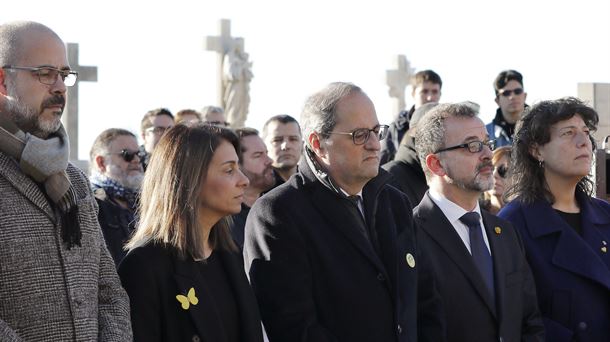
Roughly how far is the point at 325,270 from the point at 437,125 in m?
1.27

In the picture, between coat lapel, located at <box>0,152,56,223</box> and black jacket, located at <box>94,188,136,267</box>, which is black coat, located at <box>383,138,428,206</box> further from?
coat lapel, located at <box>0,152,56,223</box>

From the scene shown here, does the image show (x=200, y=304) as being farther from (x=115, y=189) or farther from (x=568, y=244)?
(x=115, y=189)

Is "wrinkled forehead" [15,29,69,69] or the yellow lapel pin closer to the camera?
"wrinkled forehead" [15,29,69,69]

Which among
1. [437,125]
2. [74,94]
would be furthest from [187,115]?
[437,125]

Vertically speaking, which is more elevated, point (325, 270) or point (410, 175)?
point (410, 175)

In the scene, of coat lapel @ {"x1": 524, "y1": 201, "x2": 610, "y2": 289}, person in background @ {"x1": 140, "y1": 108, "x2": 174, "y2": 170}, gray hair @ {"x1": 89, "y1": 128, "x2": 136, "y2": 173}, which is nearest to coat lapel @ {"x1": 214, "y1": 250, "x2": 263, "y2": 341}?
coat lapel @ {"x1": 524, "y1": 201, "x2": 610, "y2": 289}

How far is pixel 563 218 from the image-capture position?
6062 millimetres

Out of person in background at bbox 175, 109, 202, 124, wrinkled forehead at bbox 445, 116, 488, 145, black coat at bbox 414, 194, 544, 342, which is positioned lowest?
black coat at bbox 414, 194, 544, 342

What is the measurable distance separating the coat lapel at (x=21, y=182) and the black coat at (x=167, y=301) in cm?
54

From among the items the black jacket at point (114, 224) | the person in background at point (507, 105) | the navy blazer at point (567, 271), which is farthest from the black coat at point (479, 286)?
the person in background at point (507, 105)

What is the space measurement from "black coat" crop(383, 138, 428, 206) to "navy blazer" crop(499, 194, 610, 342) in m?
1.26

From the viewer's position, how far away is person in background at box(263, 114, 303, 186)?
26.7 feet

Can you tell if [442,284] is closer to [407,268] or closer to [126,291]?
[407,268]

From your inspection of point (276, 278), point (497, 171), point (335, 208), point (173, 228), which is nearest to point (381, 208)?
point (335, 208)
